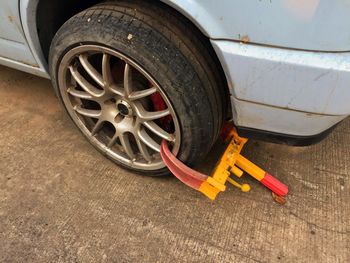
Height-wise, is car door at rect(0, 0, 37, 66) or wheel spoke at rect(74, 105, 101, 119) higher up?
car door at rect(0, 0, 37, 66)

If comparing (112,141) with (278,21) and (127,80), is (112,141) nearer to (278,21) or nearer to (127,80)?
(127,80)

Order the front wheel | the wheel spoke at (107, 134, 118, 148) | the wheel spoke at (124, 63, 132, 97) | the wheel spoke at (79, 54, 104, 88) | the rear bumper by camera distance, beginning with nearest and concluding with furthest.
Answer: the rear bumper → the front wheel → the wheel spoke at (124, 63, 132, 97) → the wheel spoke at (79, 54, 104, 88) → the wheel spoke at (107, 134, 118, 148)

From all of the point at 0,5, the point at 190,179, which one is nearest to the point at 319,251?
the point at 190,179

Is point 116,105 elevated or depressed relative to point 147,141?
elevated

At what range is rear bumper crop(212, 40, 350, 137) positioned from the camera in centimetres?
129

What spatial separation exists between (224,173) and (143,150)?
1.52 feet

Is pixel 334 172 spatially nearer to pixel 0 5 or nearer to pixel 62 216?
pixel 62 216

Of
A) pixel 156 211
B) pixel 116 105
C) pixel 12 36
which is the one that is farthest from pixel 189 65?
pixel 12 36

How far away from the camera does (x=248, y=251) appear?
69.5 inches

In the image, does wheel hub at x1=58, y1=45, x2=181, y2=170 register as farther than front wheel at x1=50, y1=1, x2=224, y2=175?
Yes

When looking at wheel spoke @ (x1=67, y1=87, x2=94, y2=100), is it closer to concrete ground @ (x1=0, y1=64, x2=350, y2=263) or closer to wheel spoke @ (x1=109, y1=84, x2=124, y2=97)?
wheel spoke @ (x1=109, y1=84, x2=124, y2=97)

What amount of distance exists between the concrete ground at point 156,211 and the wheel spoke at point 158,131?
1.21ft

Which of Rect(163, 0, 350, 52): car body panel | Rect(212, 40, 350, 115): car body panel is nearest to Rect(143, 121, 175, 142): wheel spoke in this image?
Rect(212, 40, 350, 115): car body panel

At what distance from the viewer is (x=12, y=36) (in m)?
1.99
